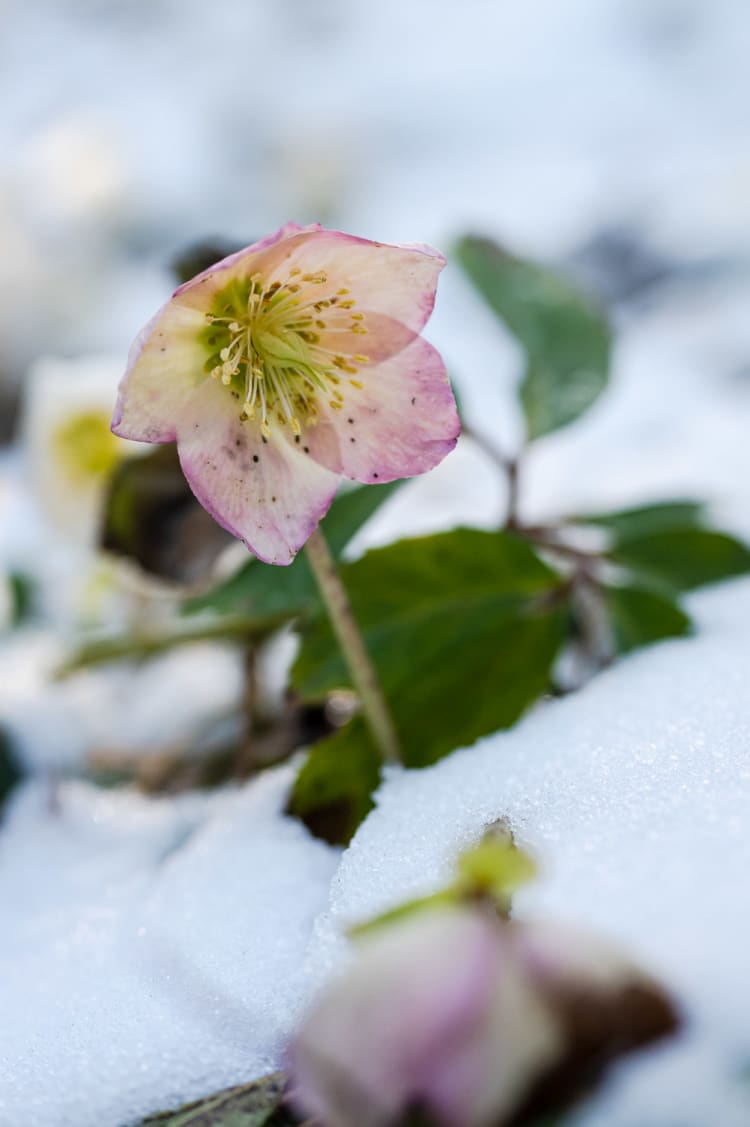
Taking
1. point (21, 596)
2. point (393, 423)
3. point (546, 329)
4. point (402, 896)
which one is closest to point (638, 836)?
point (402, 896)

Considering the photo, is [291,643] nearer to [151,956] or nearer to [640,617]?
[640,617]

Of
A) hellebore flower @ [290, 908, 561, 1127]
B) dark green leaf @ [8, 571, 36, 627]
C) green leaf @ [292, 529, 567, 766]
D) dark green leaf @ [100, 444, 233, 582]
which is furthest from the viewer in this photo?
dark green leaf @ [8, 571, 36, 627]

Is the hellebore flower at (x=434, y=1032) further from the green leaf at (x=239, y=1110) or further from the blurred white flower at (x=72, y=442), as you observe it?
the blurred white flower at (x=72, y=442)

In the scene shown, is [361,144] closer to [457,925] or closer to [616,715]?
[616,715]

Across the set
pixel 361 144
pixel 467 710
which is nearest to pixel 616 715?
pixel 467 710

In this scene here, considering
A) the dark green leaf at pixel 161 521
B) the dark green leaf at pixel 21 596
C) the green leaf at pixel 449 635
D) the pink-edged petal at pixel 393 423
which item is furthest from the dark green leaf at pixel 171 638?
the dark green leaf at pixel 21 596

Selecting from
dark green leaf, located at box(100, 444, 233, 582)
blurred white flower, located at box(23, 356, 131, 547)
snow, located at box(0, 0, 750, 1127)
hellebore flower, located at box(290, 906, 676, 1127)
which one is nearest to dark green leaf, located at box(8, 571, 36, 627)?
snow, located at box(0, 0, 750, 1127)

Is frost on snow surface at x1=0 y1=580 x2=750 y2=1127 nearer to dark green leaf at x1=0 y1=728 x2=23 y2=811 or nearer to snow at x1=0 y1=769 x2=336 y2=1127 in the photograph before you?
snow at x1=0 y1=769 x2=336 y2=1127

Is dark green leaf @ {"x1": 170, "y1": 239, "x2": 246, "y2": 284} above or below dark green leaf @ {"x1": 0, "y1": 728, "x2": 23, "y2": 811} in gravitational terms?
above
